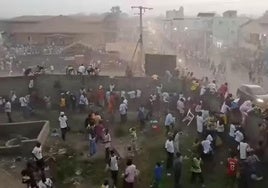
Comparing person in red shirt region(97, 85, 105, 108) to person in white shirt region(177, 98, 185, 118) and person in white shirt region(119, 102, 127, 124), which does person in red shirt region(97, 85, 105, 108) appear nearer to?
person in white shirt region(119, 102, 127, 124)

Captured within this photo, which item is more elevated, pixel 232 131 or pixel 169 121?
pixel 232 131

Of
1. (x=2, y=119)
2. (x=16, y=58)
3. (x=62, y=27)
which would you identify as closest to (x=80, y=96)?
(x=2, y=119)

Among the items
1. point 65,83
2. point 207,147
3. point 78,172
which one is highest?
point 65,83

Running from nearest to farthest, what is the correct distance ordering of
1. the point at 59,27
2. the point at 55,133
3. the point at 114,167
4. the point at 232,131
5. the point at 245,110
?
the point at 114,167 < the point at 232,131 < the point at 245,110 < the point at 55,133 < the point at 59,27

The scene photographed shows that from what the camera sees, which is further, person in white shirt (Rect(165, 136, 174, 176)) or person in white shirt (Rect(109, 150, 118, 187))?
person in white shirt (Rect(165, 136, 174, 176))

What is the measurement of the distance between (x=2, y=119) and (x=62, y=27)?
28.8 metres

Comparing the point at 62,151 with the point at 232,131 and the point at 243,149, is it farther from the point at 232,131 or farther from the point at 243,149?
the point at 243,149

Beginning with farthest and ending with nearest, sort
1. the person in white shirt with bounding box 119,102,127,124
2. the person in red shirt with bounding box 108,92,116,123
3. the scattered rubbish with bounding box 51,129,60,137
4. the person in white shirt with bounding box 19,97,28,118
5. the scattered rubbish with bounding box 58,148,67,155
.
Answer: the person in white shirt with bounding box 19,97,28,118 < the person in red shirt with bounding box 108,92,116,123 < the person in white shirt with bounding box 119,102,127,124 < the scattered rubbish with bounding box 51,129,60,137 < the scattered rubbish with bounding box 58,148,67,155

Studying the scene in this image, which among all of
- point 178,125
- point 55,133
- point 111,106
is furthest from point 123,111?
point 55,133

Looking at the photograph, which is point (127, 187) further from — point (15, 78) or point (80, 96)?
point (15, 78)

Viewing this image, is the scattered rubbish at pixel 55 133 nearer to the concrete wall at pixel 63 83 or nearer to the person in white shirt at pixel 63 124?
the person in white shirt at pixel 63 124

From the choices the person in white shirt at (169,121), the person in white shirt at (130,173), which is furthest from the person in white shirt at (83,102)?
the person in white shirt at (130,173)

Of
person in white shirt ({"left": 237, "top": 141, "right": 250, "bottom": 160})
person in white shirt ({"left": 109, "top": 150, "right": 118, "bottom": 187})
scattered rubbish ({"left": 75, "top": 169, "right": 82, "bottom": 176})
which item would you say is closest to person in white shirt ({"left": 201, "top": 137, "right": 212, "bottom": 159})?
person in white shirt ({"left": 237, "top": 141, "right": 250, "bottom": 160})

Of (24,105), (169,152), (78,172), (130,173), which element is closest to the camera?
(130,173)
